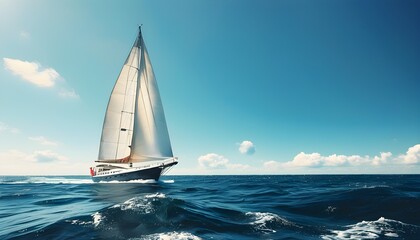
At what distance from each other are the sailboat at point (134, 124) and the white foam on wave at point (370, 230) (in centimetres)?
3409

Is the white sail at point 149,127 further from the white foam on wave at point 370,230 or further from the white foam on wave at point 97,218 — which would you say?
the white foam on wave at point 370,230

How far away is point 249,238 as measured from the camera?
28.9 feet

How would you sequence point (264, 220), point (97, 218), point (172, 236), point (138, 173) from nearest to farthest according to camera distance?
point (172, 236) → point (97, 218) → point (264, 220) → point (138, 173)

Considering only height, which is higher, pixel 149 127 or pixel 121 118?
pixel 121 118

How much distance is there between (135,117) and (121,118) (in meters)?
4.20

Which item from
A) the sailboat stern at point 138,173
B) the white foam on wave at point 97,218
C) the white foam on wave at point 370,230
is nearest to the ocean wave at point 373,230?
the white foam on wave at point 370,230

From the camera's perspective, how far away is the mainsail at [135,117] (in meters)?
44.3

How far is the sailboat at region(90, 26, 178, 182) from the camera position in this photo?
4400 cm

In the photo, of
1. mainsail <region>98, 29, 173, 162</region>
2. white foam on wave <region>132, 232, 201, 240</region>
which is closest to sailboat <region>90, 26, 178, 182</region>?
mainsail <region>98, 29, 173, 162</region>

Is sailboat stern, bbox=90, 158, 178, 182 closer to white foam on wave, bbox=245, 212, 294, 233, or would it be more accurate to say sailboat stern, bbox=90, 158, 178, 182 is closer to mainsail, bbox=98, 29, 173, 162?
mainsail, bbox=98, 29, 173, 162

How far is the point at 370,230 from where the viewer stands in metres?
10.0

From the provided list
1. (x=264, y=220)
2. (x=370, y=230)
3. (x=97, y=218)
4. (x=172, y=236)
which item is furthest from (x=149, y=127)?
(x=370, y=230)

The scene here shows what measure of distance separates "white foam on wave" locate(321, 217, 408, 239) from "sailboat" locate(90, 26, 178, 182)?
3409cm

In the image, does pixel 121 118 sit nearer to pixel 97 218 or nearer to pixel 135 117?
pixel 135 117
